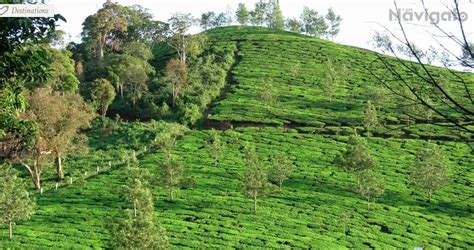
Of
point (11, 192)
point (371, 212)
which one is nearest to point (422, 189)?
point (371, 212)

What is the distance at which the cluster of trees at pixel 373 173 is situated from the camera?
5088 centimetres

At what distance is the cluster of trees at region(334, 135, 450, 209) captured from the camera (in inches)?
2003

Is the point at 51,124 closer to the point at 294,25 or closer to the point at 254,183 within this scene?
the point at 254,183

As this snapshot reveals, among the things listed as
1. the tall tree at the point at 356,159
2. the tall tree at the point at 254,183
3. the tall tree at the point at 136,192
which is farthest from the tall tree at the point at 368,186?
the tall tree at the point at 136,192

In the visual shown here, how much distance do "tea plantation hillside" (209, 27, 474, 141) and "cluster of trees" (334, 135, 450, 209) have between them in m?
8.91

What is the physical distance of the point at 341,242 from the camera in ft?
138

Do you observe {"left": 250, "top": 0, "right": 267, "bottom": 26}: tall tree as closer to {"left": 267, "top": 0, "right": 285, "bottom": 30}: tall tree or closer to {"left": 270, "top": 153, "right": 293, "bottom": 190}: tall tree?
{"left": 267, "top": 0, "right": 285, "bottom": 30}: tall tree

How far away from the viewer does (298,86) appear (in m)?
97.7

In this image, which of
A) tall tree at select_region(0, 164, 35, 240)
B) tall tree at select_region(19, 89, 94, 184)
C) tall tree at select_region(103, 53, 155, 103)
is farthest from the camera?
tall tree at select_region(103, 53, 155, 103)

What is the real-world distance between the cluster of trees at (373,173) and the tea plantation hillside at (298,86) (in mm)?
8913

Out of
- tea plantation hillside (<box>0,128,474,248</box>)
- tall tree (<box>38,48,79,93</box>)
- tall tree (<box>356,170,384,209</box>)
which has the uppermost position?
tall tree (<box>38,48,79,93</box>)

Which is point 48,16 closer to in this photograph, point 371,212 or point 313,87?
point 371,212

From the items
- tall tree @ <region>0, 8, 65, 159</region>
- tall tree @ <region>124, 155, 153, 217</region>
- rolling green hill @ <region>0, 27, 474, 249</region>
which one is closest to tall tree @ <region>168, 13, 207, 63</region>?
rolling green hill @ <region>0, 27, 474, 249</region>

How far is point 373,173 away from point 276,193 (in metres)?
9.08
